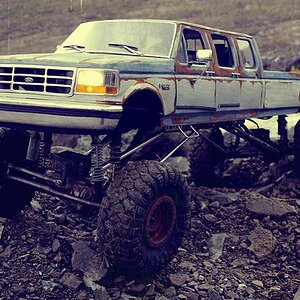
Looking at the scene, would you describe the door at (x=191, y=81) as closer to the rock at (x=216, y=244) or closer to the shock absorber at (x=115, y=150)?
the shock absorber at (x=115, y=150)

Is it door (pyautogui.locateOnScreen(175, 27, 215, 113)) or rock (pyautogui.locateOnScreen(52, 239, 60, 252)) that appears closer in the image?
rock (pyautogui.locateOnScreen(52, 239, 60, 252))

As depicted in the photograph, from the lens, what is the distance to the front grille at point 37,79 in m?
5.43

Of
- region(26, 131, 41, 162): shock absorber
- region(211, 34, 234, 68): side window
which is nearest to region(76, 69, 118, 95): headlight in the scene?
region(26, 131, 41, 162): shock absorber

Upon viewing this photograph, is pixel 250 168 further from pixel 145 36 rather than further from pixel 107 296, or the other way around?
pixel 107 296

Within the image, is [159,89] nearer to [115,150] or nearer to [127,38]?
[115,150]

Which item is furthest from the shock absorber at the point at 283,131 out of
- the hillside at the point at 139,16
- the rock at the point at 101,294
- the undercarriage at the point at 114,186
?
the hillside at the point at 139,16

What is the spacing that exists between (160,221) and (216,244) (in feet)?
3.30

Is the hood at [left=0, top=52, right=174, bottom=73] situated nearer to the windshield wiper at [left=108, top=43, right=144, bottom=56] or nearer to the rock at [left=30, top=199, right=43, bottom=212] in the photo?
the windshield wiper at [left=108, top=43, right=144, bottom=56]

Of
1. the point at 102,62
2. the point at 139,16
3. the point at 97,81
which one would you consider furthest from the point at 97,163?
the point at 139,16

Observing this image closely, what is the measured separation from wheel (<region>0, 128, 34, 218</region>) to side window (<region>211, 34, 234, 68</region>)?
116 inches

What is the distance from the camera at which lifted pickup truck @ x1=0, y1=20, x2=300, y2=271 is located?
5348 mm

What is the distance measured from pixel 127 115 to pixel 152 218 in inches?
45.6

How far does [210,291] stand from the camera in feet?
18.5

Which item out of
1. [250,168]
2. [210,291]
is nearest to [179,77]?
[210,291]
